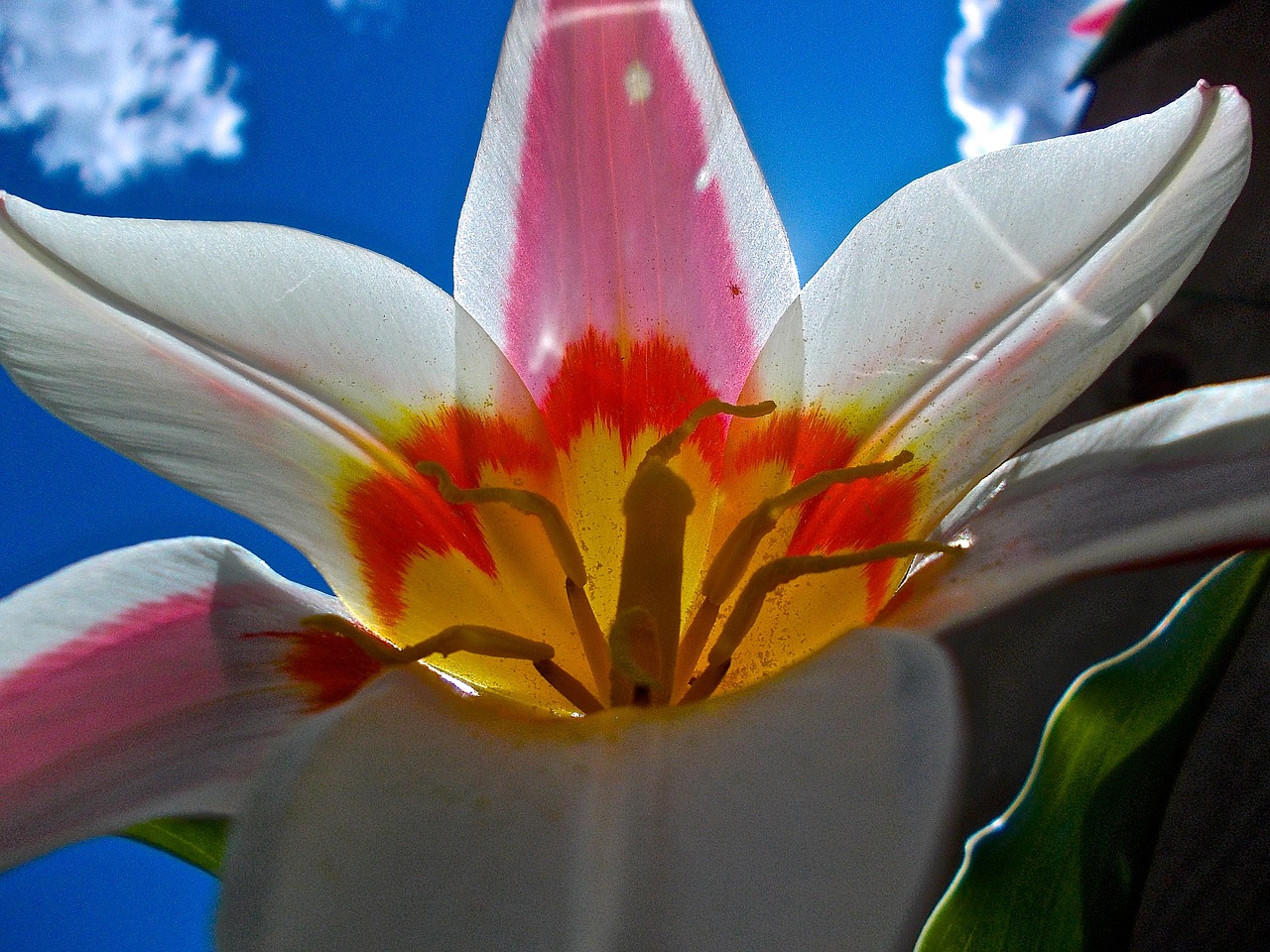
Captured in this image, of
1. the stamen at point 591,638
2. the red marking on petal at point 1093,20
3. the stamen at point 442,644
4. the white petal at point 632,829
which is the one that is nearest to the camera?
the white petal at point 632,829

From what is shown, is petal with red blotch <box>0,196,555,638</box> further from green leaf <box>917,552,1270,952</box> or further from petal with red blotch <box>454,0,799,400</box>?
green leaf <box>917,552,1270,952</box>

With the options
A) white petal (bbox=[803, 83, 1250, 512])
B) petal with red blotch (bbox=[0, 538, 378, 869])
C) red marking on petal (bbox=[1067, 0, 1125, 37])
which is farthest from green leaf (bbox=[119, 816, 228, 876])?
red marking on petal (bbox=[1067, 0, 1125, 37])

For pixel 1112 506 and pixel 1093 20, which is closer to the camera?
pixel 1112 506

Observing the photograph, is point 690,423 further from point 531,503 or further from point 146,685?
point 146,685

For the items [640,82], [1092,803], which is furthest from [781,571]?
[640,82]

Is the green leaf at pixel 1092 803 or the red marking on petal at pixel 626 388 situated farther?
the red marking on petal at pixel 626 388

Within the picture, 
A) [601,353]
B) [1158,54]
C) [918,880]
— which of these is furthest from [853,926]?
[1158,54]

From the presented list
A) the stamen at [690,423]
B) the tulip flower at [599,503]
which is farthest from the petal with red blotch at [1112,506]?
the stamen at [690,423]

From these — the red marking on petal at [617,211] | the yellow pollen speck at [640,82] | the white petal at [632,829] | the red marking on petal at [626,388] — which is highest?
the yellow pollen speck at [640,82]

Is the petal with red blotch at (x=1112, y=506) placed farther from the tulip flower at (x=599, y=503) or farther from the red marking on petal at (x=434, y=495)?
the red marking on petal at (x=434, y=495)
